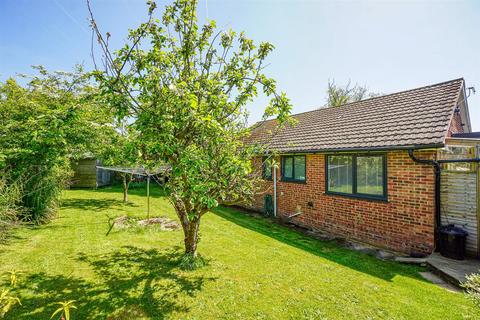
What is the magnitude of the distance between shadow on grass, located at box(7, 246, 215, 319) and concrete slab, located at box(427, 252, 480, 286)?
193 inches

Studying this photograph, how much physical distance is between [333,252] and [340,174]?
2.77 m

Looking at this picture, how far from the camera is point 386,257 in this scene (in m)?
5.94

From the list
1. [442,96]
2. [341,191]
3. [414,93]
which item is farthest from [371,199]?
[414,93]

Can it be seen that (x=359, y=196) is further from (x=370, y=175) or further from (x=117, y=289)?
(x=117, y=289)

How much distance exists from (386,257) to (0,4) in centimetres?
1174

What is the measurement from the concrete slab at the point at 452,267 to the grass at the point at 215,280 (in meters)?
0.42

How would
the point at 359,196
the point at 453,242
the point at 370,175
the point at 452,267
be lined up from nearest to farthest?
the point at 452,267, the point at 453,242, the point at 370,175, the point at 359,196

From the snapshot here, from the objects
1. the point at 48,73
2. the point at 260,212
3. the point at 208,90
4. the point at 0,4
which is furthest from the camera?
the point at 48,73

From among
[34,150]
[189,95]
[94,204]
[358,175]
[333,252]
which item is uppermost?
[189,95]

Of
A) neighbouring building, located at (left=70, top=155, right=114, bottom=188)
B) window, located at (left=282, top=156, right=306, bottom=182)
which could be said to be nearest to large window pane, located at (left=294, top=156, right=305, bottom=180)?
window, located at (left=282, top=156, right=306, bottom=182)

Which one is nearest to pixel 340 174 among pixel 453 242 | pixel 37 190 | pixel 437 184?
pixel 437 184

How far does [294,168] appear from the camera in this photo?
9.85m

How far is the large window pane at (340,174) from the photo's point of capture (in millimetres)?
7613

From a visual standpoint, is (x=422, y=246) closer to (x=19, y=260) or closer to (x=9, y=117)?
(x=19, y=260)
